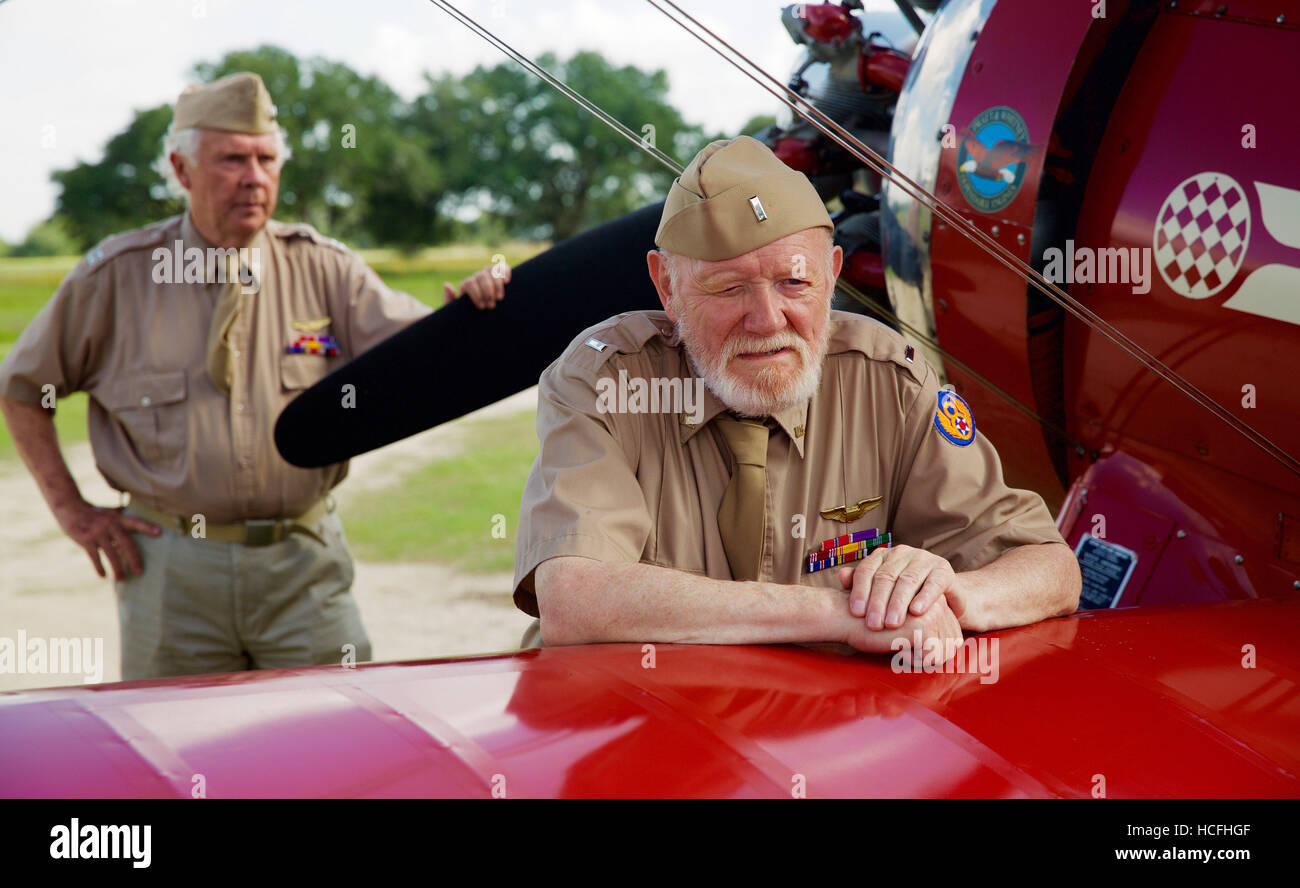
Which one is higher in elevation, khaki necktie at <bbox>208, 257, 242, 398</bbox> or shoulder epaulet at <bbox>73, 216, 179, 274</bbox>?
shoulder epaulet at <bbox>73, 216, 179, 274</bbox>

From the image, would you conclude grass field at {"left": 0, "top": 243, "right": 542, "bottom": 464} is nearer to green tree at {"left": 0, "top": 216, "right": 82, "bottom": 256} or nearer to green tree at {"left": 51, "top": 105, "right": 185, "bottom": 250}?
green tree at {"left": 0, "top": 216, "right": 82, "bottom": 256}

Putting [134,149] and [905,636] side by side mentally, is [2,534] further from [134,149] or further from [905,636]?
[134,149]

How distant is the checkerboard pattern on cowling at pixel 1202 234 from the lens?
2.04 meters

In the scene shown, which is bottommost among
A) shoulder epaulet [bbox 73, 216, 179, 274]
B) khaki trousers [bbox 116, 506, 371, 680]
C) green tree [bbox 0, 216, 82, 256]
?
khaki trousers [bbox 116, 506, 371, 680]

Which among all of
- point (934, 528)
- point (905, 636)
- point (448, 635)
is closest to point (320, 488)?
point (934, 528)

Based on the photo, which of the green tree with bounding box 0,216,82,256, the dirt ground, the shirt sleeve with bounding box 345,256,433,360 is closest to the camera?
the shirt sleeve with bounding box 345,256,433,360

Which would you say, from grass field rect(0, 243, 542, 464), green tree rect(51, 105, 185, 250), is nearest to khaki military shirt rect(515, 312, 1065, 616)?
grass field rect(0, 243, 542, 464)

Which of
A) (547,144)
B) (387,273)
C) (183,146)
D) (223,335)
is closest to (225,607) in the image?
(223,335)

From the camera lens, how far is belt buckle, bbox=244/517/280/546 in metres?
3.52

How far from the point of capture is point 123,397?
349 centimetres

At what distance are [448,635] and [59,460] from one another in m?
3.49

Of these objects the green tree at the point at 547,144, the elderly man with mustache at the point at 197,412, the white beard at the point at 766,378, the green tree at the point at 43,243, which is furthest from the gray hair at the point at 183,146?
the green tree at the point at 43,243

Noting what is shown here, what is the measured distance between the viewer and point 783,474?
86.9 inches
